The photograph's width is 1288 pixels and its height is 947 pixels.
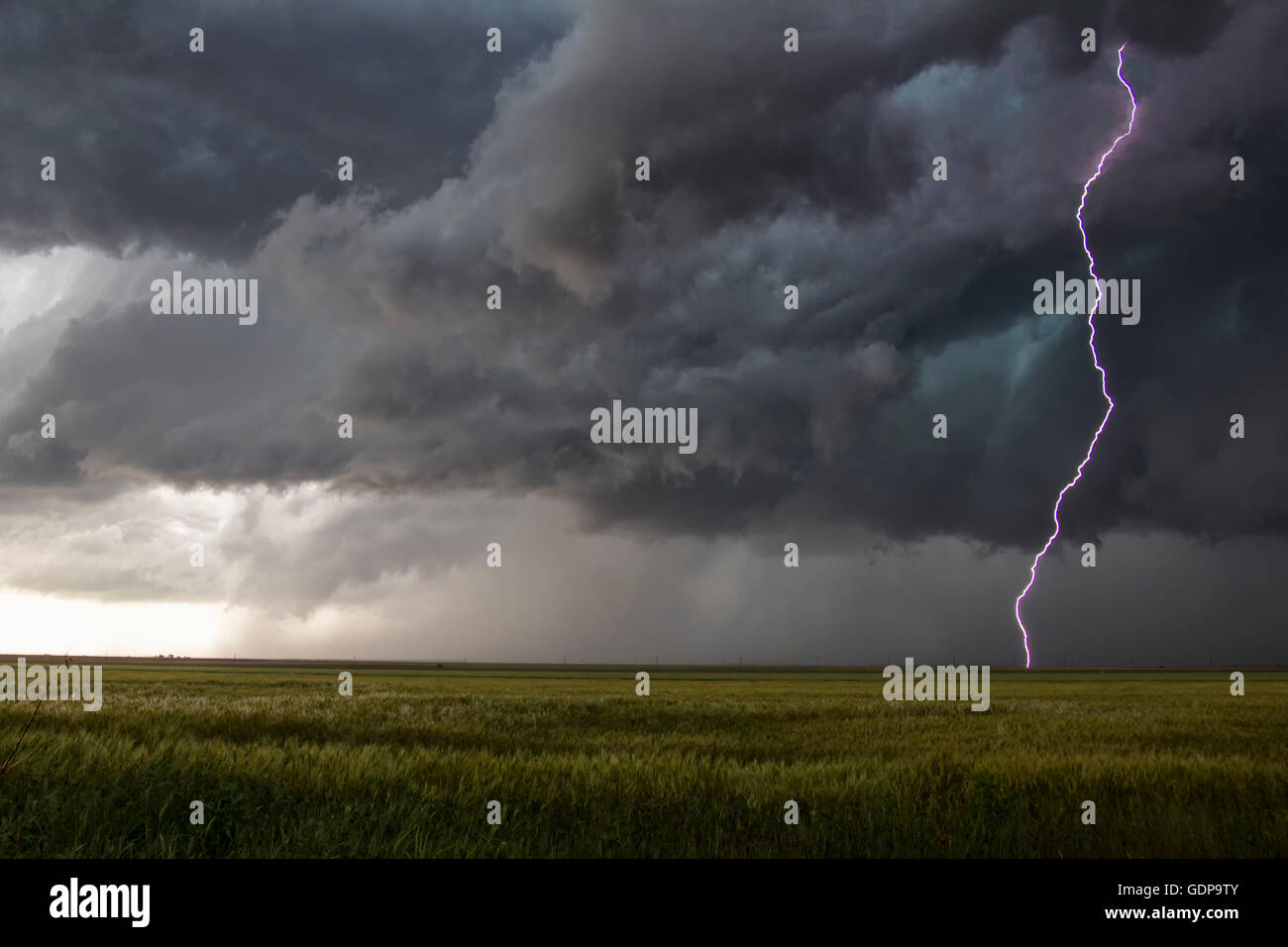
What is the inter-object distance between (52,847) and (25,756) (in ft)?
7.91

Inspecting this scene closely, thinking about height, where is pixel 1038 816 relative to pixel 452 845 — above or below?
below

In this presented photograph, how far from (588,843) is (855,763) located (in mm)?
6083

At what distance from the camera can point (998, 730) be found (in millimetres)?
18891

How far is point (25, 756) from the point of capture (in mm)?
8188
